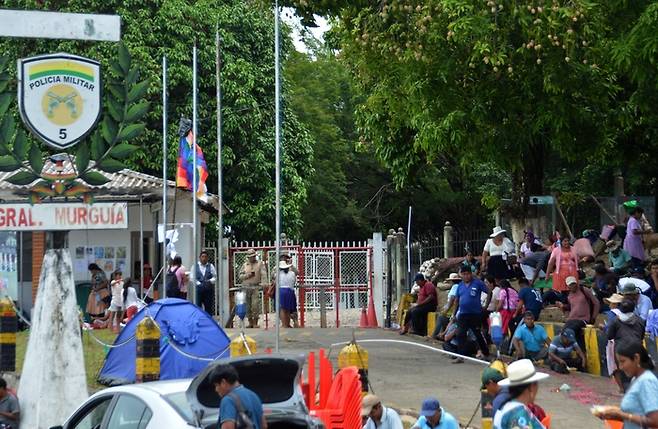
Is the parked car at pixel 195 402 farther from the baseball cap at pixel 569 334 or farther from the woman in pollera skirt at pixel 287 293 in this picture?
the woman in pollera skirt at pixel 287 293

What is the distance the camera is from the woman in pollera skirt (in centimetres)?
2564

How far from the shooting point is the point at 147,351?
1520cm

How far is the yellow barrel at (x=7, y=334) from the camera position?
17.8m

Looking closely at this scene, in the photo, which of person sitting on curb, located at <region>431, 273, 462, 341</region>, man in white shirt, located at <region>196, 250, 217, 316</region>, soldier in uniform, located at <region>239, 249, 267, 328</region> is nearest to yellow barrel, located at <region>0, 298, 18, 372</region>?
man in white shirt, located at <region>196, 250, 217, 316</region>

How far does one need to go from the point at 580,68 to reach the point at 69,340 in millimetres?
8925

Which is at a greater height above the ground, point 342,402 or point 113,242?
point 113,242

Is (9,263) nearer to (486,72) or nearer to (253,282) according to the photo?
(253,282)

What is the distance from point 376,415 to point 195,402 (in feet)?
7.16

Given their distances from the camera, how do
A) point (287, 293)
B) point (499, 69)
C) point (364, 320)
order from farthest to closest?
1. point (364, 320)
2. point (287, 293)
3. point (499, 69)

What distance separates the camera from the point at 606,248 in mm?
24859

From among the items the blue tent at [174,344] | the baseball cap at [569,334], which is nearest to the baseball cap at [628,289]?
the baseball cap at [569,334]

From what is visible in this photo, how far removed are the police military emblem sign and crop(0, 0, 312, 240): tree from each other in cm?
1810

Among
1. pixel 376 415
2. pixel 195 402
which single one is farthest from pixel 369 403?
pixel 195 402

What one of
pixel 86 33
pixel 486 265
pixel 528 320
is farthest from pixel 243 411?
pixel 486 265
